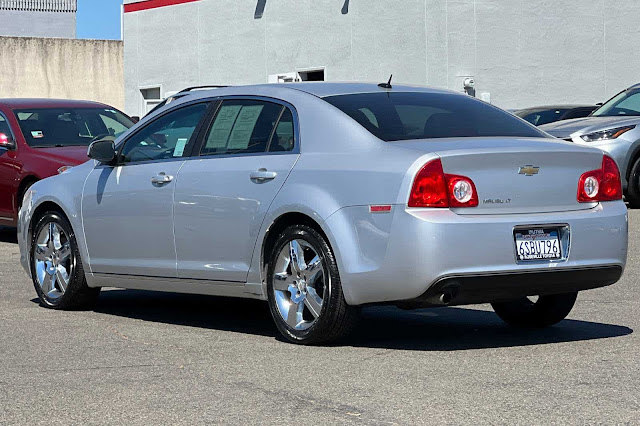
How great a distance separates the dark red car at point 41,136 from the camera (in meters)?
14.5

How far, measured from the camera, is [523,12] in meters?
27.6

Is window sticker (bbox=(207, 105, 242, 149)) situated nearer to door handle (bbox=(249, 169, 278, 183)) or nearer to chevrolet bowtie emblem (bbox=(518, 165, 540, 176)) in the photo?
door handle (bbox=(249, 169, 278, 183))

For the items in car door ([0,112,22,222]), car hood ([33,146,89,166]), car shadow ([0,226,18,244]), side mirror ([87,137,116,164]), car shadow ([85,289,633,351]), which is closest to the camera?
car shadow ([85,289,633,351])

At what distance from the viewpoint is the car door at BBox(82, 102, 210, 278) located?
8438 millimetres

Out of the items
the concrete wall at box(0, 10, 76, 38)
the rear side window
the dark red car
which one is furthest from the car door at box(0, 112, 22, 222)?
the concrete wall at box(0, 10, 76, 38)

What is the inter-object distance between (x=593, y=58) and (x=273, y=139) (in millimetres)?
20828

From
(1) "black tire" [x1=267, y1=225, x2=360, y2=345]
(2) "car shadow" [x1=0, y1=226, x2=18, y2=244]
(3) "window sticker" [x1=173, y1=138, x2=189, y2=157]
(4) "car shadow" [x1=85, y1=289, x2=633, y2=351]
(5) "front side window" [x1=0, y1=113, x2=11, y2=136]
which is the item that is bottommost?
(2) "car shadow" [x1=0, y1=226, x2=18, y2=244]

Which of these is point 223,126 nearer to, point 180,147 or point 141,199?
point 180,147

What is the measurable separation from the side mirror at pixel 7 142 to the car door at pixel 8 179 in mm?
33

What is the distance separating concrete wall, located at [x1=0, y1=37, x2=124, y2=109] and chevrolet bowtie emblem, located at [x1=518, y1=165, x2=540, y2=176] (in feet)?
119

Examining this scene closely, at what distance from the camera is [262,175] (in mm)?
7758

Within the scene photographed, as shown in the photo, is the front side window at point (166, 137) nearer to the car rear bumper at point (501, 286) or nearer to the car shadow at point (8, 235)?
the car rear bumper at point (501, 286)

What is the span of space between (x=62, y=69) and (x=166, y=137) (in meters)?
34.9

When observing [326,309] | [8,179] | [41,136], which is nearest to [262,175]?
[326,309]
